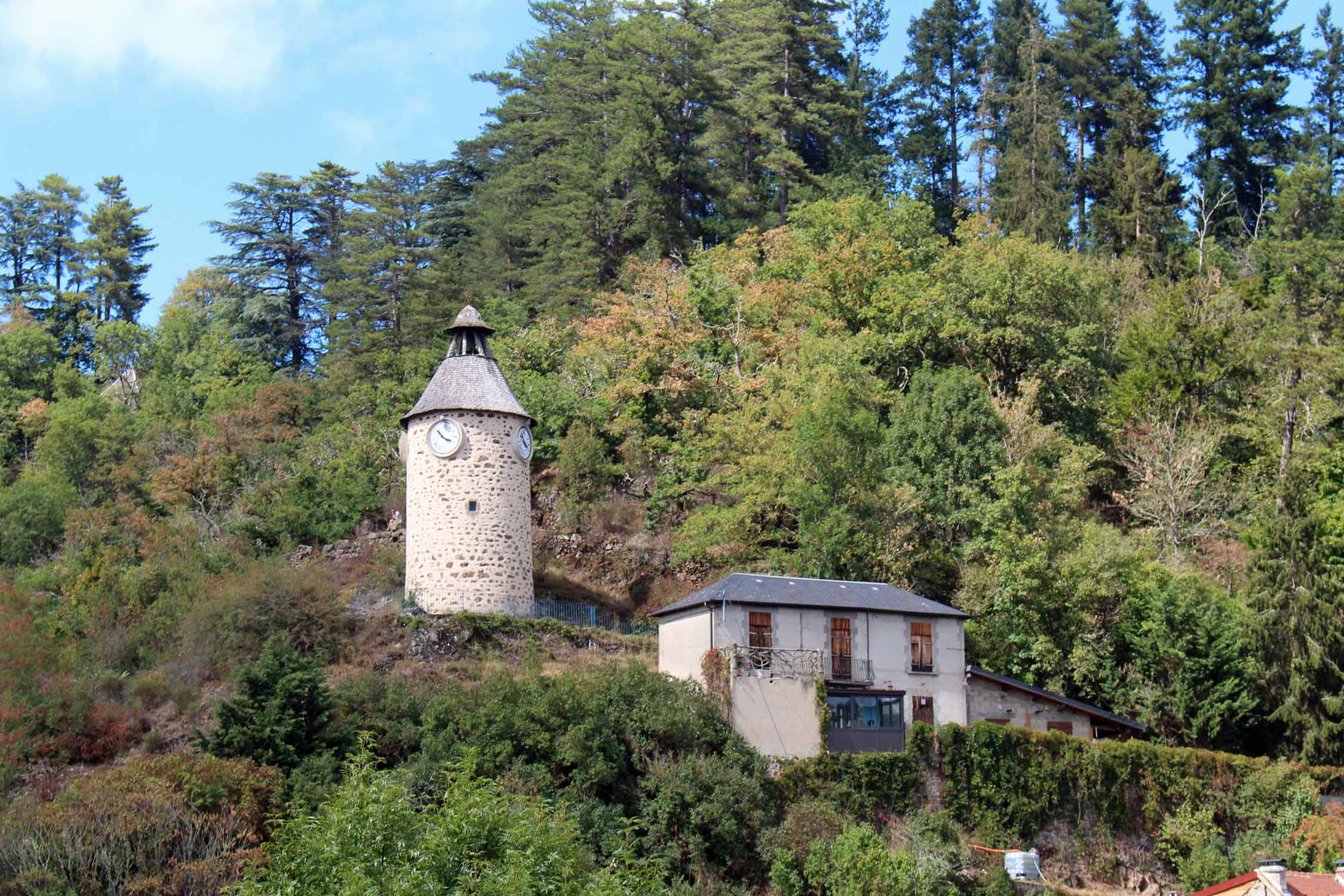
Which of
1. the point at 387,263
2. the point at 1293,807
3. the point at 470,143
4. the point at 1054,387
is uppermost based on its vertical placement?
the point at 470,143

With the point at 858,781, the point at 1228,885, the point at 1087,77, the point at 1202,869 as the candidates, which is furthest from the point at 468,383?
the point at 1087,77

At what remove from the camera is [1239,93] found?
6253 centimetres

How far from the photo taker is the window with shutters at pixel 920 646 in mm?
29812

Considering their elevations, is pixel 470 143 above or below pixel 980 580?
above

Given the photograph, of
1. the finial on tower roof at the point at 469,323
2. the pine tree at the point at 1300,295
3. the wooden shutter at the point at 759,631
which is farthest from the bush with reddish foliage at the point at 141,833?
the pine tree at the point at 1300,295

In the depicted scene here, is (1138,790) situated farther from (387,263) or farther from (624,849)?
(387,263)

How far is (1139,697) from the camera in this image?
1282 inches

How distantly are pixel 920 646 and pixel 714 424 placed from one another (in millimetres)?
11285

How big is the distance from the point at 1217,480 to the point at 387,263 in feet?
114

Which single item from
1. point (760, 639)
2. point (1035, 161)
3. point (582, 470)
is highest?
point (1035, 161)

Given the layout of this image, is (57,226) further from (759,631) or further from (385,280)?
(759,631)

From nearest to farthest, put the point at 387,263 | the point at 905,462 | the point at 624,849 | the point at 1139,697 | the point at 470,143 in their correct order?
1. the point at 624,849
2. the point at 1139,697
3. the point at 905,462
4. the point at 387,263
5. the point at 470,143

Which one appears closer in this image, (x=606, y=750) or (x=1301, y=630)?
(x=606, y=750)

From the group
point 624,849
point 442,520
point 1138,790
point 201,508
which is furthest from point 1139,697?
point 201,508
